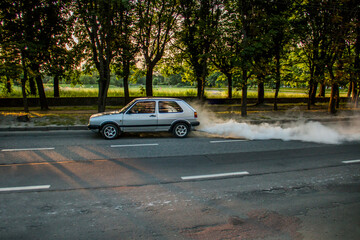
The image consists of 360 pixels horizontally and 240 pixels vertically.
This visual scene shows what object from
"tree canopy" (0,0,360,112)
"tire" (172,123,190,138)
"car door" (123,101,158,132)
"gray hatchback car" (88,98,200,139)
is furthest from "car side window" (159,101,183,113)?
"tree canopy" (0,0,360,112)

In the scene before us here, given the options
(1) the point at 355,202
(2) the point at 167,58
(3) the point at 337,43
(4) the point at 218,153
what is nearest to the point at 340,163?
(1) the point at 355,202

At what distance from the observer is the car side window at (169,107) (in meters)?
10.1

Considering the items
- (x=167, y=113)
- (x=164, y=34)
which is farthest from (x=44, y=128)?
(x=164, y=34)

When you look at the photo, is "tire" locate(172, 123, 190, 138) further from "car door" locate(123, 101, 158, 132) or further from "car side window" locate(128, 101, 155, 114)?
"car side window" locate(128, 101, 155, 114)

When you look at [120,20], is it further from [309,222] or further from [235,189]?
[309,222]

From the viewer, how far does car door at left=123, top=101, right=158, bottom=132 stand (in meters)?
9.70

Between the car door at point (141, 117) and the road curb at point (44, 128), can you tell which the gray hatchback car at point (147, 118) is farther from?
the road curb at point (44, 128)

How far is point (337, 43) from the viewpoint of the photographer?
1622 centimetres

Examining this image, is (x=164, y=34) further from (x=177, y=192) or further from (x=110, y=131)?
(x=177, y=192)

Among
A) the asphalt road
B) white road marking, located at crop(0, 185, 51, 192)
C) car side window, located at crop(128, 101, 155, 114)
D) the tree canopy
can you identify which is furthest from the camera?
the tree canopy

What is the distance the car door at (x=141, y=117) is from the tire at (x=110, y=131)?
359mm

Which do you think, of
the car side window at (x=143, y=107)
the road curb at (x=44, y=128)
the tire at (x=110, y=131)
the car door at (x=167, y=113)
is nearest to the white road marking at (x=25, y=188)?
the tire at (x=110, y=131)

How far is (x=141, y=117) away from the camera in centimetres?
977

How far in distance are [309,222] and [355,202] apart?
1.41 m
